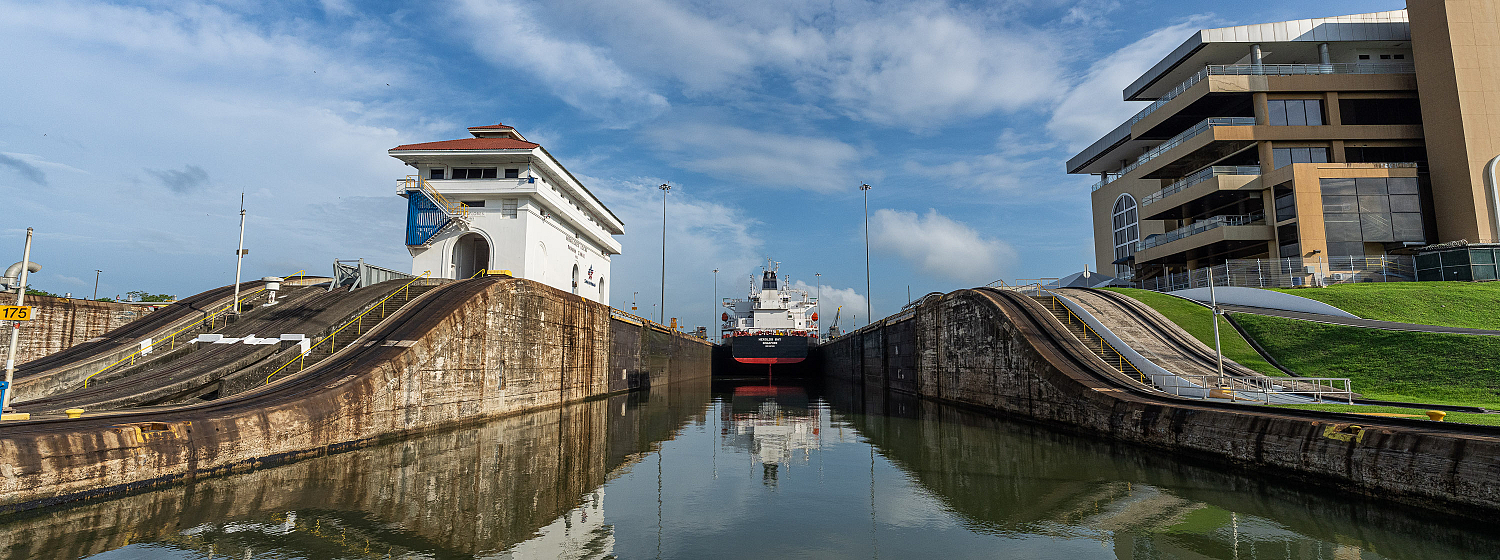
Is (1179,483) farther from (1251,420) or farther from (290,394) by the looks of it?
(290,394)

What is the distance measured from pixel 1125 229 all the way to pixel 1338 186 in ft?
52.2

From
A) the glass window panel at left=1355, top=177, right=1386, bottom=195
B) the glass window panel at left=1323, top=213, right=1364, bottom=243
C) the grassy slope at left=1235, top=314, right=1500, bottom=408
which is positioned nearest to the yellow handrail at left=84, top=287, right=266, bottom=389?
the grassy slope at left=1235, top=314, right=1500, bottom=408

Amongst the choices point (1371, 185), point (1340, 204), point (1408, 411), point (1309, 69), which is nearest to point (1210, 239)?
point (1340, 204)

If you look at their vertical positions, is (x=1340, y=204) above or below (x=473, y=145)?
below

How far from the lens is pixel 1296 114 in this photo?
35.8 meters

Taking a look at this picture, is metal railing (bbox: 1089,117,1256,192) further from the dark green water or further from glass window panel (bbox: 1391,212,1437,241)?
the dark green water

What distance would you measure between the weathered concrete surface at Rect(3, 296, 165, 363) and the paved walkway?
42.5m

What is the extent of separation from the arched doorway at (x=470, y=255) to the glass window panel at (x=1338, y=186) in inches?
1745

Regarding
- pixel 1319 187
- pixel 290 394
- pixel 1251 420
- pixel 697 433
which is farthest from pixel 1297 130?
pixel 290 394

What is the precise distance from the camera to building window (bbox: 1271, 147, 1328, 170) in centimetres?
3503

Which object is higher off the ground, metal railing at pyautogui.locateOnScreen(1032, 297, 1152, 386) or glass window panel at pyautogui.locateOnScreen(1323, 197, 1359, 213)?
glass window panel at pyautogui.locateOnScreen(1323, 197, 1359, 213)

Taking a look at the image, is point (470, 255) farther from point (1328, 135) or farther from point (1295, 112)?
point (1328, 135)

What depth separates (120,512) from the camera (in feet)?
27.3

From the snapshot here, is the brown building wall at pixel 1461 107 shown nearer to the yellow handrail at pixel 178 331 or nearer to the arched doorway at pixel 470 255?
the arched doorway at pixel 470 255
